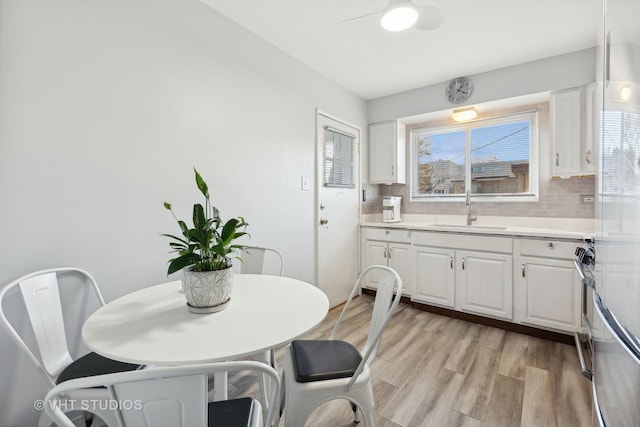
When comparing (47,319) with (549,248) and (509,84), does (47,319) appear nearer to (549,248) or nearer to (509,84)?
(549,248)

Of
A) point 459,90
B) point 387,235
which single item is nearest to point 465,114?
point 459,90

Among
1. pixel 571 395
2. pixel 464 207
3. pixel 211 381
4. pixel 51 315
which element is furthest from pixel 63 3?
pixel 464 207

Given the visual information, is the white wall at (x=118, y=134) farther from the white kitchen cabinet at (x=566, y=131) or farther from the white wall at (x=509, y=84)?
the white kitchen cabinet at (x=566, y=131)

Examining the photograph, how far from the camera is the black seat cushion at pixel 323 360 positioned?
3.77ft

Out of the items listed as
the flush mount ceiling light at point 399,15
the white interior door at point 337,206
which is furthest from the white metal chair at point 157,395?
the white interior door at point 337,206

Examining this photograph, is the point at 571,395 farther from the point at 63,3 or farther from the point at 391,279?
the point at 63,3

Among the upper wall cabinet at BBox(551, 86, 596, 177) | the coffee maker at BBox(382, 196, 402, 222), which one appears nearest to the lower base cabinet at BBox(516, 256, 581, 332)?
the upper wall cabinet at BBox(551, 86, 596, 177)

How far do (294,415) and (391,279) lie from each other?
68 cm

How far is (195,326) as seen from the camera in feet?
3.28

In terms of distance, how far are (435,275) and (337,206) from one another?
4.09 feet

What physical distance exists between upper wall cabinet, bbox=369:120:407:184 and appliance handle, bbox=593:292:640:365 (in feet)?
9.34

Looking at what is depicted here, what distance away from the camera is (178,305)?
119 cm

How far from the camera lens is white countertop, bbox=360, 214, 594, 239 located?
2.42m

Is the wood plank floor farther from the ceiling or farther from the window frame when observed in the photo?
the ceiling
